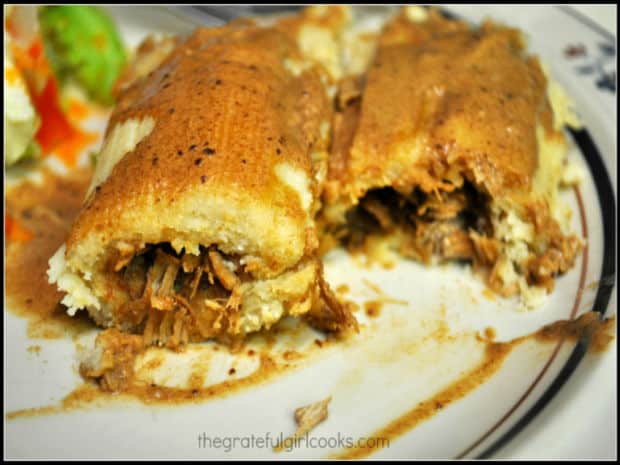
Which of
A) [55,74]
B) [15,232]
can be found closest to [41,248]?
[15,232]

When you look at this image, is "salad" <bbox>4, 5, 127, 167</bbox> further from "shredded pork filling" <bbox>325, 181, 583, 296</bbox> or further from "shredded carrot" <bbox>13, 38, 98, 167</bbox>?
"shredded pork filling" <bbox>325, 181, 583, 296</bbox>

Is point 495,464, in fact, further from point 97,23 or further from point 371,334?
point 97,23

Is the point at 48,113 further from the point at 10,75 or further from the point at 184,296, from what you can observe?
the point at 184,296

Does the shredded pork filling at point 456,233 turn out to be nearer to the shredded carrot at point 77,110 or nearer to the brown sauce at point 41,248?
the brown sauce at point 41,248

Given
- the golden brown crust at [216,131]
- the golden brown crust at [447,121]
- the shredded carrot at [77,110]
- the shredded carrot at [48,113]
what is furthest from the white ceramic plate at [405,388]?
the shredded carrot at [77,110]

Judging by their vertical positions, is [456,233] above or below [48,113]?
above

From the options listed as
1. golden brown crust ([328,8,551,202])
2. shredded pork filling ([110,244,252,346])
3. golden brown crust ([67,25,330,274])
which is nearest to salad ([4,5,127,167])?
golden brown crust ([67,25,330,274])
